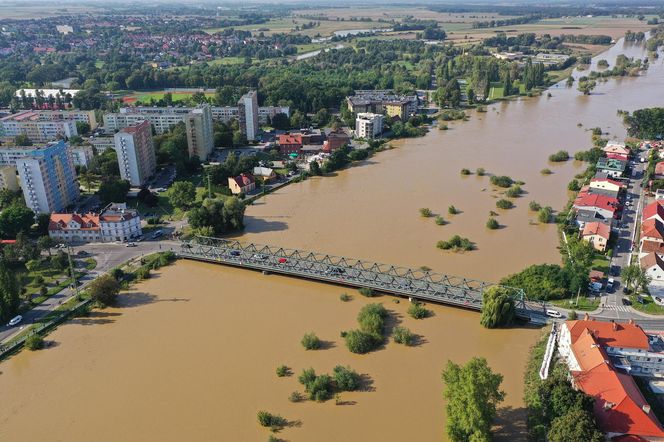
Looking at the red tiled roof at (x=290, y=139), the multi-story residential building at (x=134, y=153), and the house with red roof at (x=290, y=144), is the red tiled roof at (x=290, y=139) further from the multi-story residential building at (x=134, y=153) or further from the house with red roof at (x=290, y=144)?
the multi-story residential building at (x=134, y=153)

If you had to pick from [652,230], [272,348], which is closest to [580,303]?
[652,230]

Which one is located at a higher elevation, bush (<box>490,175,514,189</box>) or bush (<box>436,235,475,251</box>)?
bush (<box>490,175,514,189</box>)

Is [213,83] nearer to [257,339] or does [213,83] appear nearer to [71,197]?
[71,197]

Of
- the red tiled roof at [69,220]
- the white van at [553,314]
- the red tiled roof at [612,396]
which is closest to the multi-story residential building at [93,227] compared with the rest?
the red tiled roof at [69,220]

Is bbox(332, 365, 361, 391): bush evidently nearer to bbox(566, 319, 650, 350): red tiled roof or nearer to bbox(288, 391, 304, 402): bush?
bbox(288, 391, 304, 402): bush

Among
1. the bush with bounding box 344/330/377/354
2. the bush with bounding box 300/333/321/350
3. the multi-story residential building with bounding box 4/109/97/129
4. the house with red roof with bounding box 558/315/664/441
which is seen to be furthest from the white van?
the multi-story residential building with bounding box 4/109/97/129

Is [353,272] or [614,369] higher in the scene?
[614,369]

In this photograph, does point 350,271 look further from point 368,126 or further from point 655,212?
point 368,126
